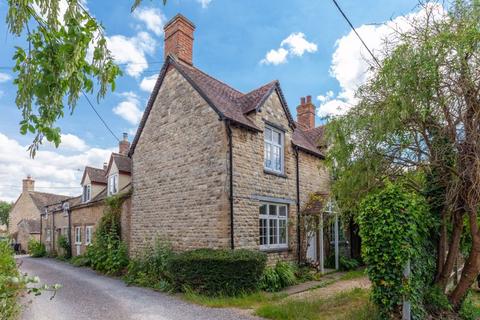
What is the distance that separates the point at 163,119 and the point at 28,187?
34321 mm

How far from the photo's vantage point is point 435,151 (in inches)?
266

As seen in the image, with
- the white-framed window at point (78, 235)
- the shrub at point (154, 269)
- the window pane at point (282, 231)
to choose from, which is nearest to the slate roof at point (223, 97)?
the window pane at point (282, 231)

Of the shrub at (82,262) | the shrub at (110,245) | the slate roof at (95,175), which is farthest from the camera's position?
the slate roof at (95,175)

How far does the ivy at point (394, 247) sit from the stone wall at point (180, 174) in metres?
5.34

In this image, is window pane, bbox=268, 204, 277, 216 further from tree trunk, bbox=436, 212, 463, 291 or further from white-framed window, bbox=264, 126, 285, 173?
tree trunk, bbox=436, 212, 463, 291

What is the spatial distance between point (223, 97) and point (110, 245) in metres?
8.62

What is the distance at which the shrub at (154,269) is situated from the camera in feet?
37.4

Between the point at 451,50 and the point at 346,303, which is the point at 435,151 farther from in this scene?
the point at 346,303

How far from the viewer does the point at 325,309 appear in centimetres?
812

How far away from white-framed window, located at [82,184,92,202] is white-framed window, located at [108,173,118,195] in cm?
335

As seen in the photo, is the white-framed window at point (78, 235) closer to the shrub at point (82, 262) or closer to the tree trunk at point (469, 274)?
the shrub at point (82, 262)

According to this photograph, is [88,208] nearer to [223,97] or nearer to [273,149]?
[223,97]

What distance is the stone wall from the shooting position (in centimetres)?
1132

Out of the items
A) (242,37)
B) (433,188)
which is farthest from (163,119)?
(433,188)
